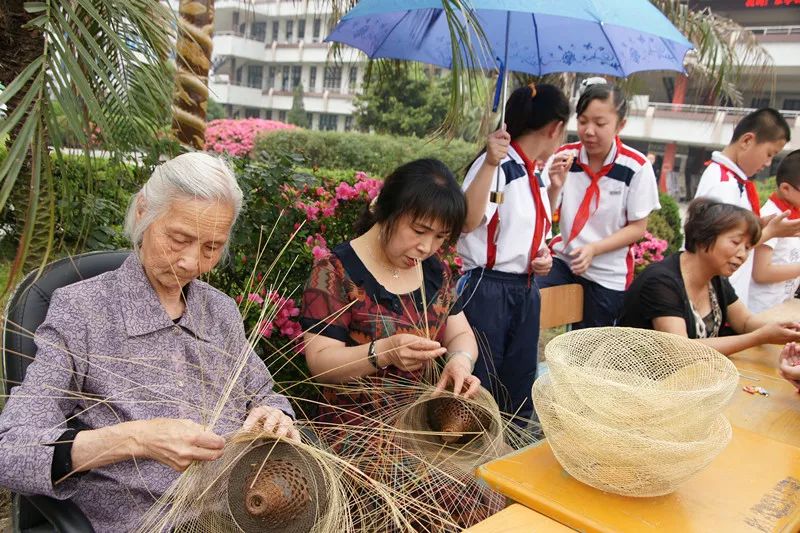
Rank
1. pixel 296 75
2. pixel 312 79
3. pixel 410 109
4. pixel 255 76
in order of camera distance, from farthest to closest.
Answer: pixel 255 76 < pixel 296 75 < pixel 312 79 < pixel 410 109

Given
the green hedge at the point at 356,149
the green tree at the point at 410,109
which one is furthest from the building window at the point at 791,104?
the green hedge at the point at 356,149

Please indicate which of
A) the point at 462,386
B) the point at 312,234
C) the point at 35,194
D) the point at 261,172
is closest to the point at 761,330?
the point at 462,386

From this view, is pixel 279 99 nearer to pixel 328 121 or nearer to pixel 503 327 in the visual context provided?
pixel 328 121

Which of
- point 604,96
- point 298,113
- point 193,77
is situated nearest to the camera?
point 604,96

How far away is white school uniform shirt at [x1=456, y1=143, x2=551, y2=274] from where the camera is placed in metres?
2.70

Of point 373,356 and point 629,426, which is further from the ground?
point 629,426

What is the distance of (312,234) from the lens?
3.08m

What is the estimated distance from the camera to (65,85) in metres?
1.40

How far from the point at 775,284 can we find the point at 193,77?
3.24 metres

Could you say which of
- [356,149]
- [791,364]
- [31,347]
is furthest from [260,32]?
[31,347]

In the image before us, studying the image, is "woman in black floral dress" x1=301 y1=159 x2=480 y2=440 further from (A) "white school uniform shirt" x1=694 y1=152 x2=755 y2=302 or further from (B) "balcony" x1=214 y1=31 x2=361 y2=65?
(B) "balcony" x1=214 y1=31 x2=361 y2=65

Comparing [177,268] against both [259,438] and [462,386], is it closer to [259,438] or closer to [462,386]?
[259,438]

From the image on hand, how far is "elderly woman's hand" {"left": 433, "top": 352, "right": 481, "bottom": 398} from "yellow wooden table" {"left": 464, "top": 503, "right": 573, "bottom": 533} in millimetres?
420

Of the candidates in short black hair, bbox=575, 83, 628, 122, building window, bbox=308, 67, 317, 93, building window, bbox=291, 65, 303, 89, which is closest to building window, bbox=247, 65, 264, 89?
building window, bbox=291, 65, 303, 89
